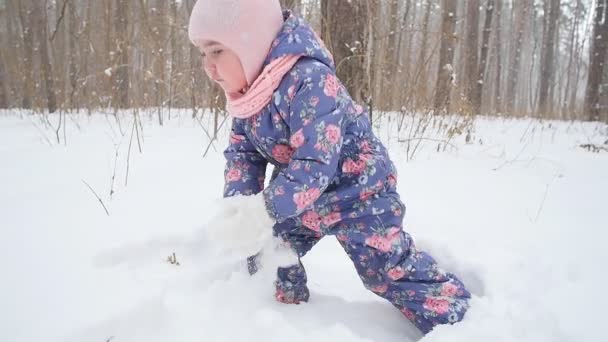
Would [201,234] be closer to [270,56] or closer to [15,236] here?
[15,236]

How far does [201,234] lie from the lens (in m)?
1.59

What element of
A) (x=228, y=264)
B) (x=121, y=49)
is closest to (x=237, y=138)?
(x=228, y=264)

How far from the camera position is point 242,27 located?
105 centimetres

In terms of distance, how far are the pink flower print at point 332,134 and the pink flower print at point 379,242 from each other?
33 cm

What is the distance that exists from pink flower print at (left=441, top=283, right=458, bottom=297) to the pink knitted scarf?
0.77m

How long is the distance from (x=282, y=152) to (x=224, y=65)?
298mm

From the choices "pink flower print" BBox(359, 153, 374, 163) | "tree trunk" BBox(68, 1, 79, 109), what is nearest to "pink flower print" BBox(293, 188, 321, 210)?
"pink flower print" BBox(359, 153, 374, 163)

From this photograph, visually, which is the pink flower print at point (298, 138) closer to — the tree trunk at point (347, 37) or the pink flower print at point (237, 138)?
the pink flower print at point (237, 138)

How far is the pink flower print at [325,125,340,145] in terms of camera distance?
1.02 meters

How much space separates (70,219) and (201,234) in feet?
1.83

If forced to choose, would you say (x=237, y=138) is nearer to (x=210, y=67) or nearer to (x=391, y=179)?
(x=210, y=67)

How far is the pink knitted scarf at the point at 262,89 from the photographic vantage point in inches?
42.6

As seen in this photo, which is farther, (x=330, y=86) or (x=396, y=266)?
(x=396, y=266)

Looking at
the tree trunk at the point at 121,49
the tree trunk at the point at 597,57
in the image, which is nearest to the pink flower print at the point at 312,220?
the tree trunk at the point at 121,49
